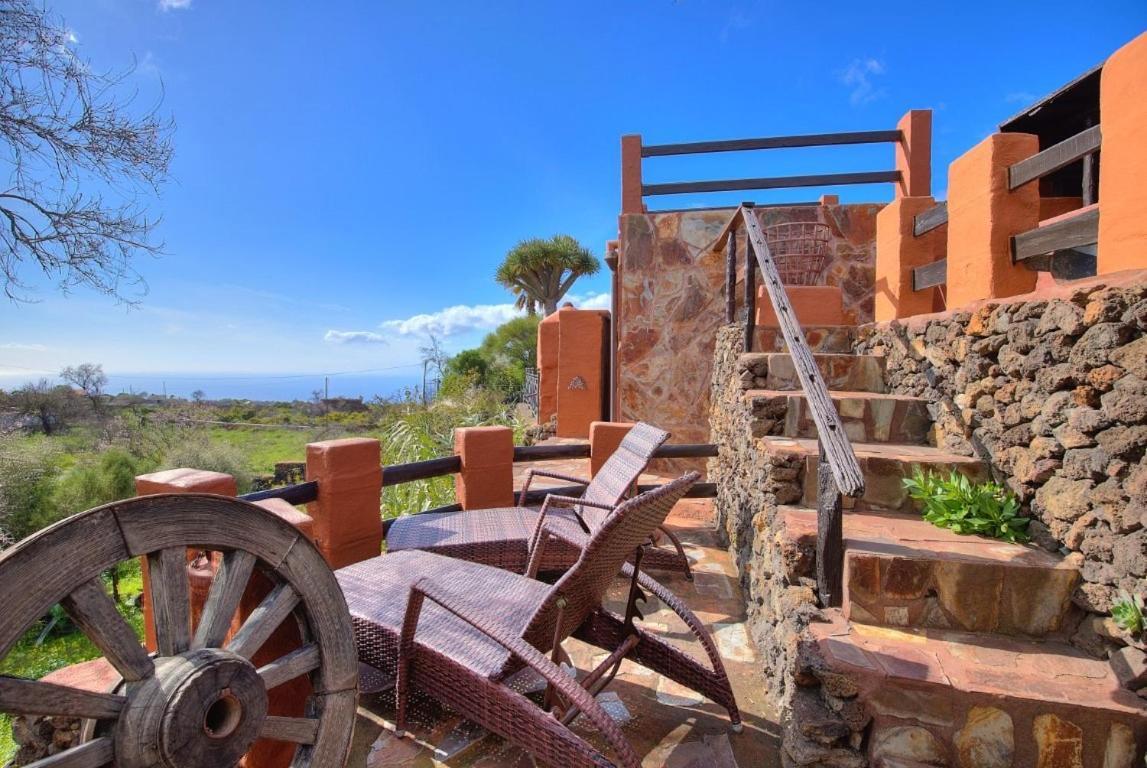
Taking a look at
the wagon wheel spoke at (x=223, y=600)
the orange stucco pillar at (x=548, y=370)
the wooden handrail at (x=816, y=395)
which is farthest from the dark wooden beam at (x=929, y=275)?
the orange stucco pillar at (x=548, y=370)

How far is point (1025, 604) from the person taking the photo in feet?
6.66

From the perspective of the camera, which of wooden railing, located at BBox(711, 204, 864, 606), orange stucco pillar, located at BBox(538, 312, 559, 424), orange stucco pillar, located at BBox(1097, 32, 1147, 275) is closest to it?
orange stucco pillar, located at BBox(1097, 32, 1147, 275)

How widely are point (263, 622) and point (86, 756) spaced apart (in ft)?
1.27

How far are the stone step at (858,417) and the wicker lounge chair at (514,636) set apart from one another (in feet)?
5.25

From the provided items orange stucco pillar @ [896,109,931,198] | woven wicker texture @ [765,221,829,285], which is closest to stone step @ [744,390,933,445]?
woven wicker texture @ [765,221,829,285]

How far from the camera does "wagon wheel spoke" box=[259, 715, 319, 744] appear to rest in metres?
1.38

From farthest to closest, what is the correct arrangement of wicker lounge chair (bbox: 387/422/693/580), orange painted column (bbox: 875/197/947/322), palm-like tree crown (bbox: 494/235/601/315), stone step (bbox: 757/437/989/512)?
palm-like tree crown (bbox: 494/235/601/315) < orange painted column (bbox: 875/197/947/322) < wicker lounge chair (bbox: 387/422/693/580) < stone step (bbox: 757/437/989/512)

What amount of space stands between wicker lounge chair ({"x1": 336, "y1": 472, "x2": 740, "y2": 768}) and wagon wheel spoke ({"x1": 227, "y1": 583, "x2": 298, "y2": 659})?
449 millimetres

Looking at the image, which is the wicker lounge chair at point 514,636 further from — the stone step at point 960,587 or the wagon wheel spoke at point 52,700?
the wagon wheel spoke at point 52,700

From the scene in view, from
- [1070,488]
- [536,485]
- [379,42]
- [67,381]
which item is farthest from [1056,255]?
[67,381]

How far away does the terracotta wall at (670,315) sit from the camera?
6457 mm

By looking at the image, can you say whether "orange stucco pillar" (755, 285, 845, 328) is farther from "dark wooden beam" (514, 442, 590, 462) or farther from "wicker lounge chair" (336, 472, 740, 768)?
"wicker lounge chair" (336, 472, 740, 768)

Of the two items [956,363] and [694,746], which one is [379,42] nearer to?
[956,363]

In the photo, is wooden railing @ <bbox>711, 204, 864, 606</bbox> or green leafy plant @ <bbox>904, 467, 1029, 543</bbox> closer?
wooden railing @ <bbox>711, 204, 864, 606</bbox>
